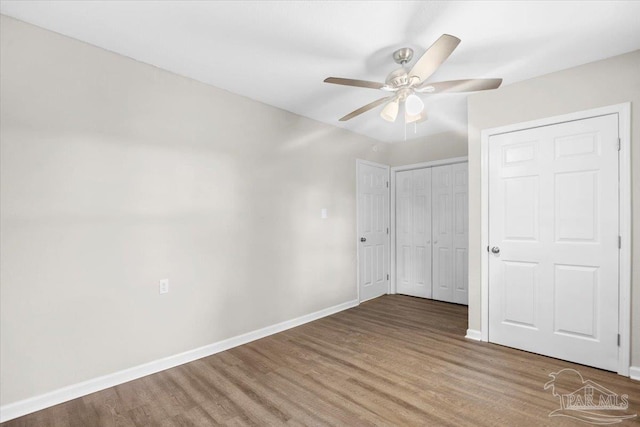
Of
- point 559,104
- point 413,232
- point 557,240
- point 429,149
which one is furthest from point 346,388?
point 429,149

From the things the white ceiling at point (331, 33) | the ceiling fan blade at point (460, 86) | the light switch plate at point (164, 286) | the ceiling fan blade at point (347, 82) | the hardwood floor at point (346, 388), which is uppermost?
the white ceiling at point (331, 33)

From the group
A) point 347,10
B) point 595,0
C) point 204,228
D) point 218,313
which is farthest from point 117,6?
point 595,0

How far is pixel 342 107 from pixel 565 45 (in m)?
1.97

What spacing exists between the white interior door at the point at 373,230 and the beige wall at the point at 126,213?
124 cm

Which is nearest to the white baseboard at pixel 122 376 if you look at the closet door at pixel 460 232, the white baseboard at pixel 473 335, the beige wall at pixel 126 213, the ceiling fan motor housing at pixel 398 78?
the beige wall at pixel 126 213

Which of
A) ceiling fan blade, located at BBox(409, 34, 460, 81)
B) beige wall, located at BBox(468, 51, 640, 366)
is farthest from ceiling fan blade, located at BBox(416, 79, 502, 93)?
beige wall, located at BBox(468, 51, 640, 366)

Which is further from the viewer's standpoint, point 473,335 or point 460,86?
point 473,335

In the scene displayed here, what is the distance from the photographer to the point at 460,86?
6.85 ft

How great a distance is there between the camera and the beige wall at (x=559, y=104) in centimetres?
232

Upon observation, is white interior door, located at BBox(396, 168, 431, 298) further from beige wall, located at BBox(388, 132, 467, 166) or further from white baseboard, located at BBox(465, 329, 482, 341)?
white baseboard, located at BBox(465, 329, 482, 341)

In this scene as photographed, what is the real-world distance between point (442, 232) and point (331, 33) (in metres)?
3.36

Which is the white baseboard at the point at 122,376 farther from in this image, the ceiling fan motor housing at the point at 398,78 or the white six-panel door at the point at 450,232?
the ceiling fan motor housing at the point at 398,78

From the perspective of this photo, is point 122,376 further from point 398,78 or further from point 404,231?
point 404,231

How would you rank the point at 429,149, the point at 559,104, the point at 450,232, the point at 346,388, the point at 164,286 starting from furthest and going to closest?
the point at 429,149, the point at 450,232, the point at 559,104, the point at 164,286, the point at 346,388
